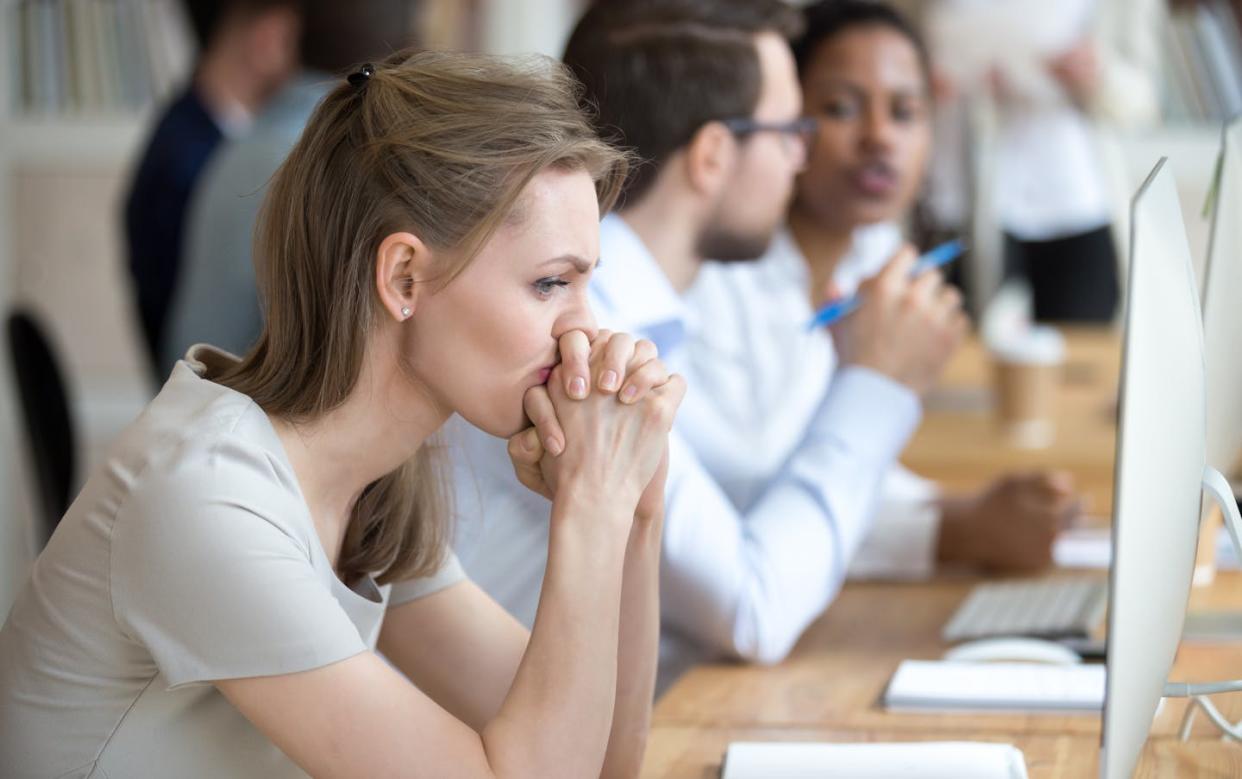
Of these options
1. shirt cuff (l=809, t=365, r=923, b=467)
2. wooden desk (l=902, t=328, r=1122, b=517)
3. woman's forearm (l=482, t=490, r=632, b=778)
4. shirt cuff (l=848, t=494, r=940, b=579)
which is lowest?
wooden desk (l=902, t=328, r=1122, b=517)

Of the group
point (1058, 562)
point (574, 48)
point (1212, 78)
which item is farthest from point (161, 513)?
point (1212, 78)

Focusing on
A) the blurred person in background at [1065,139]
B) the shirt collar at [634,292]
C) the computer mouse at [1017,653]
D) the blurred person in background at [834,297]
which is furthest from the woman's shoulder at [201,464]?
the blurred person in background at [1065,139]

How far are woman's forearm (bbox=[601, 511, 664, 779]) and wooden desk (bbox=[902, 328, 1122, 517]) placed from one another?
1229mm

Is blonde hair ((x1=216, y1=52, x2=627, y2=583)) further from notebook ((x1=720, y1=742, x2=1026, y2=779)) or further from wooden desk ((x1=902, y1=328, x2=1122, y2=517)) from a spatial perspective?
wooden desk ((x1=902, y1=328, x2=1122, y2=517))

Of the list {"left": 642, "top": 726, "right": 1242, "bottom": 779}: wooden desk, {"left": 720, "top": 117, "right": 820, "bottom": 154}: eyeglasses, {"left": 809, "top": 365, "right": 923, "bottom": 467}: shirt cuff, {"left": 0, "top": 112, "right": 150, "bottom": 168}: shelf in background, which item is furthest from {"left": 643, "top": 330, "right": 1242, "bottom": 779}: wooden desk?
{"left": 0, "top": 112, "right": 150, "bottom": 168}: shelf in background

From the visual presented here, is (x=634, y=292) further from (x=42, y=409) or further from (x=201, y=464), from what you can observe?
(x=42, y=409)

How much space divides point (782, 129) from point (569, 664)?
975 millimetres

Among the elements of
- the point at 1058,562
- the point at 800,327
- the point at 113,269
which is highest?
the point at 800,327

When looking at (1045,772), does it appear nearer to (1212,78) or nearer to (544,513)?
(544,513)

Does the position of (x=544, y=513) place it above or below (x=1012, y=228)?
above

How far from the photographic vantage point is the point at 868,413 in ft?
5.34

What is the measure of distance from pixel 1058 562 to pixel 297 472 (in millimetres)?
1180

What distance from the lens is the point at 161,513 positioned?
91 centimetres

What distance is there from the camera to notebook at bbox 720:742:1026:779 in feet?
3.60
